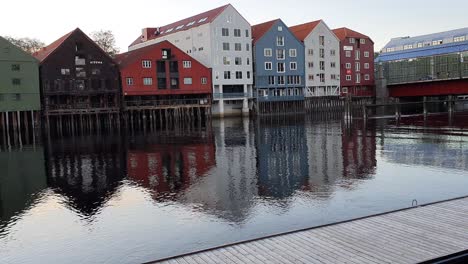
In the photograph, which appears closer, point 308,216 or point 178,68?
point 308,216

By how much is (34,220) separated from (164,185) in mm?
6545

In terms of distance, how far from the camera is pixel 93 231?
14383 mm

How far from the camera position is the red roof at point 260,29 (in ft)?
287

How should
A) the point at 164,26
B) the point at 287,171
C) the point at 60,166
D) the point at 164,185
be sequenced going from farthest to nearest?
the point at 164,26 < the point at 60,166 < the point at 287,171 < the point at 164,185

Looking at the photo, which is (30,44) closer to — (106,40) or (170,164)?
(106,40)

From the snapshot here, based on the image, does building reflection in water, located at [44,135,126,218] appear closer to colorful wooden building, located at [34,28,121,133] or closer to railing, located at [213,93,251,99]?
colorful wooden building, located at [34,28,121,133]

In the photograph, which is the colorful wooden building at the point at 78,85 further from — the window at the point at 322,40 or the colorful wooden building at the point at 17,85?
the window at the point at 322,40

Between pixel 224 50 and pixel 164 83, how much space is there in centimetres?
1374

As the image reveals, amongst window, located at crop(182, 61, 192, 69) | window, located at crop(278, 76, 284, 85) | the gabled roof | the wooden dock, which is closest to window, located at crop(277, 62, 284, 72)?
window, located at crop(278, 76, 284, 85)

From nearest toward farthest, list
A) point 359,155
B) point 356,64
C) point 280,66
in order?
point 359,155, point 280,66, point 356,64

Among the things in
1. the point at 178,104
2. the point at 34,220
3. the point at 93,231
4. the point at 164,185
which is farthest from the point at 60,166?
the point at 178,104

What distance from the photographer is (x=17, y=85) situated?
61.3 m

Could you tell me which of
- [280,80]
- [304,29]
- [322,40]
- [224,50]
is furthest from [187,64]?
[322,40]

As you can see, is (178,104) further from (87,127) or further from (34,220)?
(34,220)
